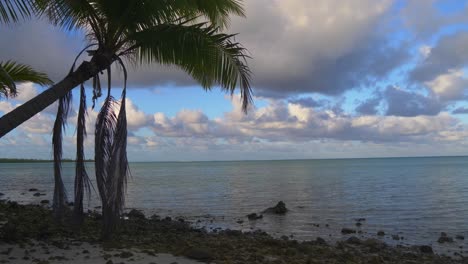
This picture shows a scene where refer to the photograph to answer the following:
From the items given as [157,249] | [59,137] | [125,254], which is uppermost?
A: [59,137]

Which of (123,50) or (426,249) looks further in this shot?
(426,249)

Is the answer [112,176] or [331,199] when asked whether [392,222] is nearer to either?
[331,199]

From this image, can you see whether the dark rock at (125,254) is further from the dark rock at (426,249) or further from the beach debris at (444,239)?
the beach debris at (444,239)

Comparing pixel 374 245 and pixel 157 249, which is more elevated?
pixel 157 249

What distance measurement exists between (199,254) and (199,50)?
4.49 metres

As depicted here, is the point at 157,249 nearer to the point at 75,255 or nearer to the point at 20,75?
the point at 75,255

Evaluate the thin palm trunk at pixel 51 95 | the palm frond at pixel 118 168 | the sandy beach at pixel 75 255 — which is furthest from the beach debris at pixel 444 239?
the thin palm trunk at pixel 51 95

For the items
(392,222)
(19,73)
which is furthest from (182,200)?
(19,73)

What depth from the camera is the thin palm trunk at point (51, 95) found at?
7879mm

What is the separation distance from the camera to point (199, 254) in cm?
1026

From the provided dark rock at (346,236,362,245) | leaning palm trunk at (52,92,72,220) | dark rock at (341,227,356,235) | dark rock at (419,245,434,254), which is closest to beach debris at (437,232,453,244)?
dark rock at (419,245,434,254)

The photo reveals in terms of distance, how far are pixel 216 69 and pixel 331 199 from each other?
2741 centimetres

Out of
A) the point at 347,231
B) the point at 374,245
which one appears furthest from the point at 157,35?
the point at 347,231

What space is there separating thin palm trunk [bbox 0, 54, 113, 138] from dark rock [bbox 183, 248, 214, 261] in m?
4.40
